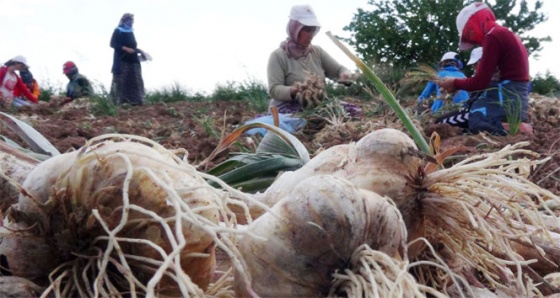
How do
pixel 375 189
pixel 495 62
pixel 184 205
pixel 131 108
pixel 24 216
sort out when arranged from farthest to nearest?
1. pixel 131 108
2. pixel 495 62
3. pixel 375 189
4. pixel 24 216
5. pixel 184 205

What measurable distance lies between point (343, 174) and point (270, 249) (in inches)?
13.2

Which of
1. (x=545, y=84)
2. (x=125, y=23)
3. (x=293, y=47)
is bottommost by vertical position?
(x=545, y=84)

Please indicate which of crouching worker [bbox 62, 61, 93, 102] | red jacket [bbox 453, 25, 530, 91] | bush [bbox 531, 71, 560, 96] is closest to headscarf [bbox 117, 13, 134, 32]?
crouching worker [bbox 62, 61, 93, 102]

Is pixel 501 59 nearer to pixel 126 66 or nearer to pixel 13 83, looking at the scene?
pixel 126 66

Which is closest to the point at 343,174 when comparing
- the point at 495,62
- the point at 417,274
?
the point at 417,274

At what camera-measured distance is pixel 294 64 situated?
5668mm

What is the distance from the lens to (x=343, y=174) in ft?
4.17

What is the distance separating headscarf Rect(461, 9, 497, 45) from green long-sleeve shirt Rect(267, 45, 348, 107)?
116 cm

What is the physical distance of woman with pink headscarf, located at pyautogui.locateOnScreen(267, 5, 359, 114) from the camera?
5.49 meters

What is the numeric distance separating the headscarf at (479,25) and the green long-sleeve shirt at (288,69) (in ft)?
3.80

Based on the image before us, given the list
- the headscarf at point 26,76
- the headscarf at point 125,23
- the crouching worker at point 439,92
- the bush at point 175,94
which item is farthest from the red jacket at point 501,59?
the bush at point 175,94

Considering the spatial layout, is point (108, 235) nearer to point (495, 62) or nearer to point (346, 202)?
point (346, 202)

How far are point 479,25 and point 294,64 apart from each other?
163 cm

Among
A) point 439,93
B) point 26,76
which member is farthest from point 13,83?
point 439,93
